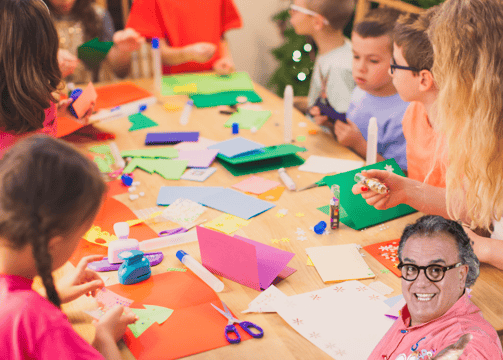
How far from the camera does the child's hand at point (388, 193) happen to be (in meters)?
1.35

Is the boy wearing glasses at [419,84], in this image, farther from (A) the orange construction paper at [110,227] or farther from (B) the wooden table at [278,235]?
(A) the orange construction paper at [110,227]

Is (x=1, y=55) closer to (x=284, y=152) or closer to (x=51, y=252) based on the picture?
(x=51, y=252)

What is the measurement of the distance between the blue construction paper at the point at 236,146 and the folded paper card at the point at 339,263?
617 millimetres

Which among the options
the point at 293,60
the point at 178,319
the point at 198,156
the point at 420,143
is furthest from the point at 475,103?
the point at 293,60

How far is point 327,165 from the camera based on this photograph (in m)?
1.81

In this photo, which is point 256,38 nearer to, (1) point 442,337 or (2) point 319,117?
(2) point 319,117

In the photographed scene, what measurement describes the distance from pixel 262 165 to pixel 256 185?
0.55ft

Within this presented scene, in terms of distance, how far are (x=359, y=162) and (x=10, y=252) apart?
1.32 meters

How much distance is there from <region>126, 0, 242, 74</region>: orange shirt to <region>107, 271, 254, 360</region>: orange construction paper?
6.43 ft

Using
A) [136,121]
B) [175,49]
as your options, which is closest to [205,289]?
[136,121]

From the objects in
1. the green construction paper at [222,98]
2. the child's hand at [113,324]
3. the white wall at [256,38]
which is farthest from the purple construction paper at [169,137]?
the white wall at [256,38]

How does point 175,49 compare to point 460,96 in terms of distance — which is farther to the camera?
point 175,49

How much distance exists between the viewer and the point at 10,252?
779 millimetres

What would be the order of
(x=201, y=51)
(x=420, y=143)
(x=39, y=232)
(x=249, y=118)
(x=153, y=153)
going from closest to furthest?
1. (x=39, y=232)
2. (x=420, y=143)
3. (x=153, y=153)
4. (x=249, y=118)
5. (x=201, y=51)
